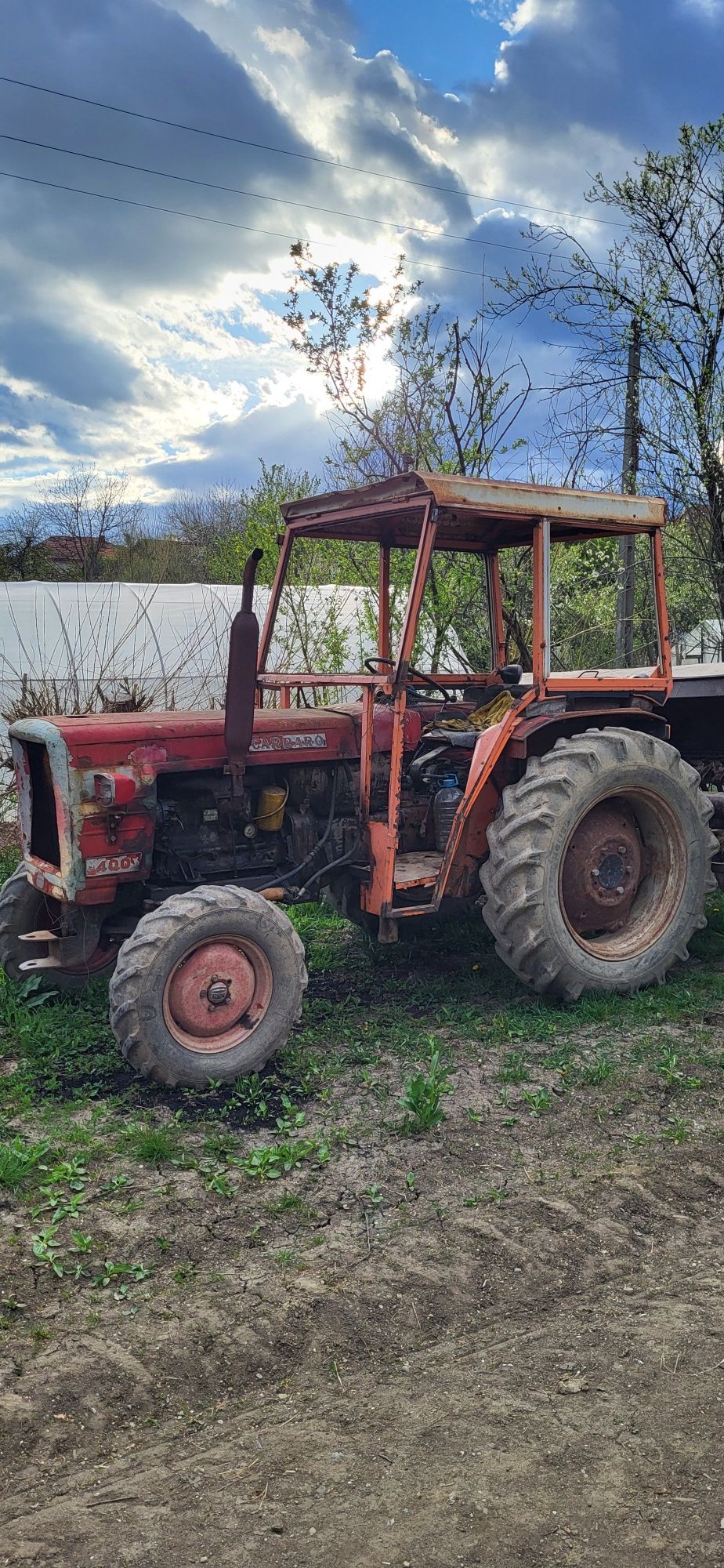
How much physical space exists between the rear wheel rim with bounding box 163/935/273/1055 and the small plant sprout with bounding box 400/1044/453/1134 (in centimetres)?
68

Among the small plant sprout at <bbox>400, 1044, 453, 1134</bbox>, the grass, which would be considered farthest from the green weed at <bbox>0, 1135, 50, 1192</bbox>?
the small plant sprout at <bbox>400, 1044, 453, 1134</bbox>

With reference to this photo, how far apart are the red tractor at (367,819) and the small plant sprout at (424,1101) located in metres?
0.59

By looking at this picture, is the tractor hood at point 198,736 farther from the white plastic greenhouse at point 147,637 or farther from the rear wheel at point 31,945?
the white plastic greenhouse at point 147,637

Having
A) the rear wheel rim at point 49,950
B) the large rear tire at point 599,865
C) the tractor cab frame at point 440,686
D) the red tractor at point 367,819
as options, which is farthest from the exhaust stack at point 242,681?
the large rear tire at point 599,865

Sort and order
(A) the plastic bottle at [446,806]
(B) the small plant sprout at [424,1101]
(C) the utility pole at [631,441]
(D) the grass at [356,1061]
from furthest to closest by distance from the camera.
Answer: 1. (C) the utility pole at [631,441]
2. (A) the plastic bottle at [446,806]
3. (B) the small plant sprout at [424,1101]
4. (D) the grass at [356,1061]

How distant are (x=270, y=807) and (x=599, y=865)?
156 centimetres

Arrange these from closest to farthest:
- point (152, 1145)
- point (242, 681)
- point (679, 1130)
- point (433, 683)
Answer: point (152, 1145), point (679, 1130), point (242, 681), point (433, 683)

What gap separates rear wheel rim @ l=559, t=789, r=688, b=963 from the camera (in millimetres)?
5141

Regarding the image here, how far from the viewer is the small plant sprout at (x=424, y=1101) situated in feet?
12.7

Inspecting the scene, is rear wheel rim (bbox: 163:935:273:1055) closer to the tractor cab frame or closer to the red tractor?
the red tractor

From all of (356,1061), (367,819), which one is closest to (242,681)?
(367,819)

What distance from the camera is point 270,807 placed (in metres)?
5.06

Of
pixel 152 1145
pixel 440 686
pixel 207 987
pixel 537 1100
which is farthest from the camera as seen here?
pixel 440 686

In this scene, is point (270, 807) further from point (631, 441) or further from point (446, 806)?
point (631, 441)
